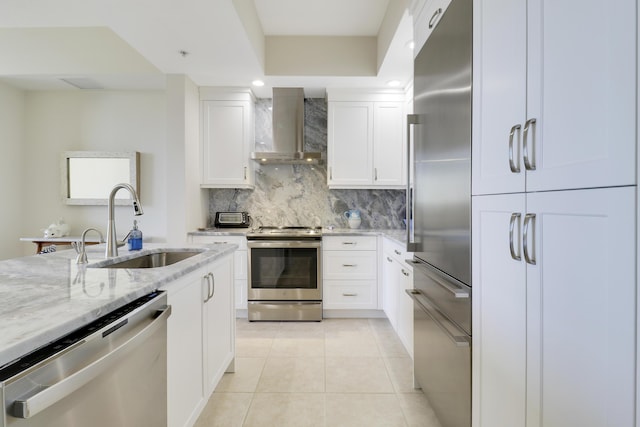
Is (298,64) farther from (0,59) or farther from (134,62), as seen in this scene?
(0,59)

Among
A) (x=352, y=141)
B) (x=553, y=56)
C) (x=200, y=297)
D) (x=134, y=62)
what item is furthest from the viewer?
(x=352, y=141)

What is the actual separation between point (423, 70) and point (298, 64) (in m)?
1.84

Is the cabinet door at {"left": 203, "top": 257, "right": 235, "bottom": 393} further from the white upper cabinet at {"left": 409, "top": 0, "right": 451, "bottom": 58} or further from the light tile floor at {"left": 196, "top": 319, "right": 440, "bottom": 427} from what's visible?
the white upper cabinet at {"left": 409, "top": 0, "right": 451, "bottom": 58}

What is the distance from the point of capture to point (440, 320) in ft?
4.99

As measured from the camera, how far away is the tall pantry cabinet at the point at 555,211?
0.65m

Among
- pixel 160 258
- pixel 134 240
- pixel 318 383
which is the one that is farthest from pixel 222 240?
pixel 318 383

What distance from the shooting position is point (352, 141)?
11.6 feet

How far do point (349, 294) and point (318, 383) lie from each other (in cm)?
130

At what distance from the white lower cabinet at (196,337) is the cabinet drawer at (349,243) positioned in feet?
4.63

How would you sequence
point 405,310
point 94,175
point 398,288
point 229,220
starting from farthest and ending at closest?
1. point 94,175
2. point 229,220
3. point 398,288
4. point 405,310

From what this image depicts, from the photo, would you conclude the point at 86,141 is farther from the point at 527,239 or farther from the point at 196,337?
the point at 527,239

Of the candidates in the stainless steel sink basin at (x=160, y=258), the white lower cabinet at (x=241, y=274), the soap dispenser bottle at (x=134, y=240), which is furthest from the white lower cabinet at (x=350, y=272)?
the soap dispenser bottle at (x=134, y=240)

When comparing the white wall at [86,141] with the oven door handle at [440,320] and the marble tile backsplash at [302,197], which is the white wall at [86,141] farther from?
→ the oven door handle at [440,320]

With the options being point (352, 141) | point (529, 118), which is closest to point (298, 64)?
point (352, 141)
